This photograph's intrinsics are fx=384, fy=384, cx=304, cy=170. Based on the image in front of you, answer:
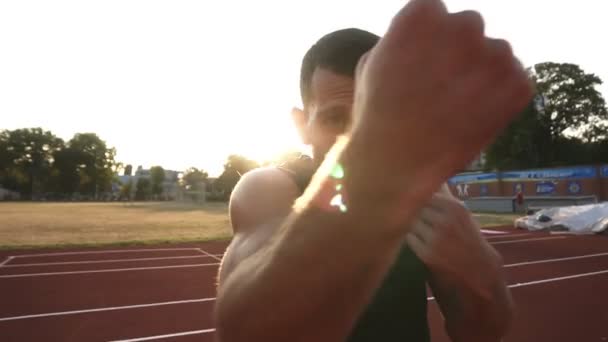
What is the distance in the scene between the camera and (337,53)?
1.32m

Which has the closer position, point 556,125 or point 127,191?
point 556,125

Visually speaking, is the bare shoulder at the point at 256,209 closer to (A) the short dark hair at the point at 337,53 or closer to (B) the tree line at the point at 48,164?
(A) the short dark hair at the point at 337,53

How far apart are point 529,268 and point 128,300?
9.52 metres

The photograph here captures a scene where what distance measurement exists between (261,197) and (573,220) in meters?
20.0

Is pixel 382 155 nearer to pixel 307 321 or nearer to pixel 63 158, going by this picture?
pixel 307 321

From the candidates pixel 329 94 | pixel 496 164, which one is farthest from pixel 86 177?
pixel 329 94

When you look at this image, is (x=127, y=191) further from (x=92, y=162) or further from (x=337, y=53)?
(x=337, y=53)

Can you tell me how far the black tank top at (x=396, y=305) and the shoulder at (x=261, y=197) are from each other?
10 cm

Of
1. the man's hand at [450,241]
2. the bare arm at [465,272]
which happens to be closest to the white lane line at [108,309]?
the bare arm at [465,272]

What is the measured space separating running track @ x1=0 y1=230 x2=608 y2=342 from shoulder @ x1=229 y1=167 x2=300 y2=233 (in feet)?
17.2

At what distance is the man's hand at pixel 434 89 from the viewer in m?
0.52

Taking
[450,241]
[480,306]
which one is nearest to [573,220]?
[480,306]

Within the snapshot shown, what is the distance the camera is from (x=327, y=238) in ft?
1.86

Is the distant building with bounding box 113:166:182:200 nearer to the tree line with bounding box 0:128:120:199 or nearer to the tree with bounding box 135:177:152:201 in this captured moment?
the tree with bounding box 135:177:152:201
